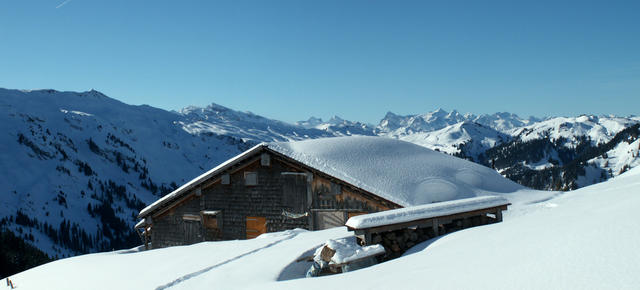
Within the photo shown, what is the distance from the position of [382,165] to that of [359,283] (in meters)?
13.9

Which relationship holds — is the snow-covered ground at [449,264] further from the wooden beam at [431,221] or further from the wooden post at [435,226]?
the wooden post at [435,226]

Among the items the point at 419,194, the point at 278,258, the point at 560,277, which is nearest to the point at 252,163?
A: the point at 419,194

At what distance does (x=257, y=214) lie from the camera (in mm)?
18266

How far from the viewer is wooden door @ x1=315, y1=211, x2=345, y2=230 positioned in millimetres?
17344

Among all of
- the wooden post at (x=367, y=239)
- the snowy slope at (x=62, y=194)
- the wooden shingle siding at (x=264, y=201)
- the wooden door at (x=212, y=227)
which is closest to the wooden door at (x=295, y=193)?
the wooden shingle siding at (x=264, y=201)

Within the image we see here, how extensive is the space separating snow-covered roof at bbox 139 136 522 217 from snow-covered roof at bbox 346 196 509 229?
5.77 meters

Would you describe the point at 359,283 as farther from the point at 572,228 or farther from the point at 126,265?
the point at 126,265

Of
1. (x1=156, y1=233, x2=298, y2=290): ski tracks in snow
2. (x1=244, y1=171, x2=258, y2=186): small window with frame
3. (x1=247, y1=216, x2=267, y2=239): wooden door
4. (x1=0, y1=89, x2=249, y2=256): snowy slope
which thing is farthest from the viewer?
(x1=0, y1=89, x2=249, y2=256): snowy slope

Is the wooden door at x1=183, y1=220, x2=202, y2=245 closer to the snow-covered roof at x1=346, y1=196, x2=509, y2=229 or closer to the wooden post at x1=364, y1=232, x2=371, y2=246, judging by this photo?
the snow-covered roof at x1=346, y1=196, x2=509, y2=229

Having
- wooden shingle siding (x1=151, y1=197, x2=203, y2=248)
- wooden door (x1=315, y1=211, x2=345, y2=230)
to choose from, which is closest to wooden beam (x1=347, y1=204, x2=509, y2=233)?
wooden door (x1=315, y1=211, x2=345, y2=230)

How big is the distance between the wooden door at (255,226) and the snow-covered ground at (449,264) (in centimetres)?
618

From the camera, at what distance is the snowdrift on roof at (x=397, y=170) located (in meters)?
17.6

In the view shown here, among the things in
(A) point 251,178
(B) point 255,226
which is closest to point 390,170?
(A) point 251,178

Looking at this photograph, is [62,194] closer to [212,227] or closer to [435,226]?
[212,227]
